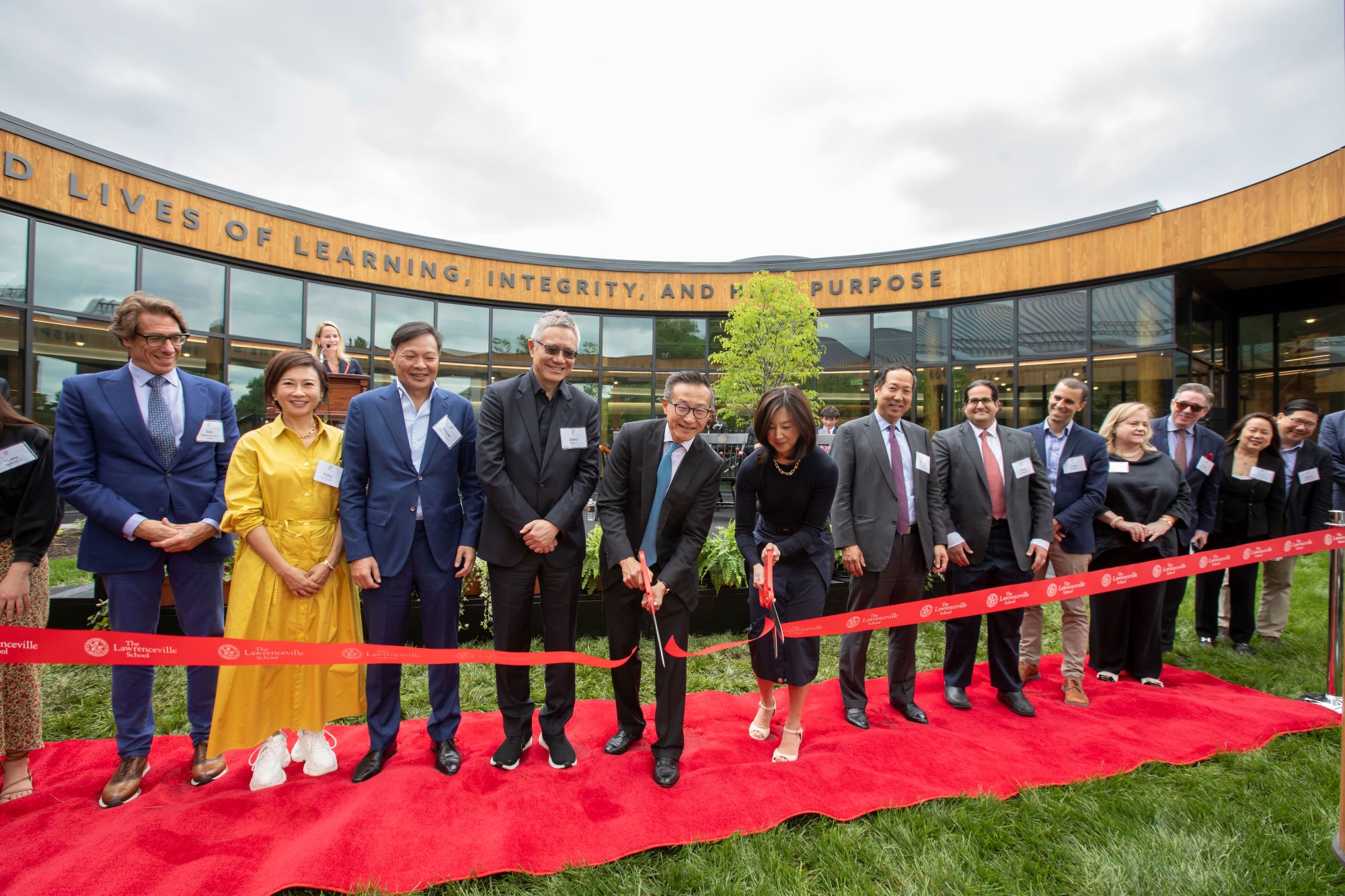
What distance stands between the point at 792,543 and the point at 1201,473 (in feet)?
11.5

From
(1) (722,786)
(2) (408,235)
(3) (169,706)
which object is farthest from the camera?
(2) (408,235)

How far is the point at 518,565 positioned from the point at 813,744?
167cm

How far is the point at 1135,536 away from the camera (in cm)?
334

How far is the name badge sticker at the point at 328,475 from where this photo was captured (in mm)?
2346

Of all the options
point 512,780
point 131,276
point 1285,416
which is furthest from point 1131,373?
point 131,276

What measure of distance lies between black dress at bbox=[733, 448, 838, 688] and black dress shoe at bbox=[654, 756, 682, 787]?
0.60 metres

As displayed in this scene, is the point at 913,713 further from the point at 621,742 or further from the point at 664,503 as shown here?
the point at 664,503

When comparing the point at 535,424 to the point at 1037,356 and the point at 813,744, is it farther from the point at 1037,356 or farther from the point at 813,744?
the point at 1037,356

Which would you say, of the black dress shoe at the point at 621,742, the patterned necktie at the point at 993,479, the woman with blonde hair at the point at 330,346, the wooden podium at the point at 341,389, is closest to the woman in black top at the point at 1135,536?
the patterned necktie at the point at 993,479

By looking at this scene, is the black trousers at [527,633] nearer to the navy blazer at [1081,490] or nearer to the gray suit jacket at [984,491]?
the gray suit jacket at [984,491]

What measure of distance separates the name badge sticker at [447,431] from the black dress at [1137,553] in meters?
3.81

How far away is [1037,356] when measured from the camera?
34.8ft

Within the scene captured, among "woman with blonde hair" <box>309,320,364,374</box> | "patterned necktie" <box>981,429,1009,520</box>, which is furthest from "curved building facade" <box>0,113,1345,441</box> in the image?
"patterned necktie" <box>981,429,1009,520</box>

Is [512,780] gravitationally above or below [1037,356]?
below
